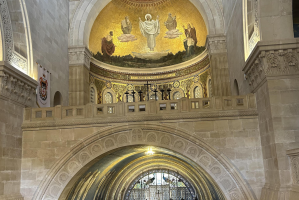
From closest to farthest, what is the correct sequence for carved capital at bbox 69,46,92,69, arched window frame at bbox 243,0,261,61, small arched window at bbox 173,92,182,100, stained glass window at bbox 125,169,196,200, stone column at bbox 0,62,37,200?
arched window frame at bbox 243,0,261,61 → stone column at bbox 0,62,37,200 → carved capital at bbox 69,46,92,69 → stained glass window at bbox 125,169,196,200 → small arched window at bbox 173,92,182,100

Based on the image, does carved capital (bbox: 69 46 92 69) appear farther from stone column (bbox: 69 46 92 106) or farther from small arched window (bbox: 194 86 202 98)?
small arched window (bbox: 194 86 202 98)

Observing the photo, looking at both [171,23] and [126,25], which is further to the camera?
[126,25]

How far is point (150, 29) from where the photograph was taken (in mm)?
21844

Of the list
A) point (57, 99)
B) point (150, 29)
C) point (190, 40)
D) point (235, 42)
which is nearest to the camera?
point (235, 42)

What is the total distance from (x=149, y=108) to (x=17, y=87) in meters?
4.69

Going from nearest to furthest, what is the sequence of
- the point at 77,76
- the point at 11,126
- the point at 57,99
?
the point at 11,126
the point at 57,99
the point at 77,76

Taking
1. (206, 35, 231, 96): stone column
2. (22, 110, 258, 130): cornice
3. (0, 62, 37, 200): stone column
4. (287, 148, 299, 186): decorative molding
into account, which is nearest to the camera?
(287, 148, 299, 186): decorative molding

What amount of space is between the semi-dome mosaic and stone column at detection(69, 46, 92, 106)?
2.24 m

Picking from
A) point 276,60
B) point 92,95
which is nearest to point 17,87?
point 92,95

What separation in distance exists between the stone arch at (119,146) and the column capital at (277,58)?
10.1ft

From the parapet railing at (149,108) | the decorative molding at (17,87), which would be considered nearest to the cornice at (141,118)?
the parapet railing at (149,108)

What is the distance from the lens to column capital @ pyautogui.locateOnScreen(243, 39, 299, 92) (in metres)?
9.86

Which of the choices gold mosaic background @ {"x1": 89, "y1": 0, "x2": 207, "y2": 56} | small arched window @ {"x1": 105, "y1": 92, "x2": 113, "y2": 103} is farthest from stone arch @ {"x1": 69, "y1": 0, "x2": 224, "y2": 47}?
small arched window @ {"x1": 105, "y1": 92, "x2": 113, "y2": 103}

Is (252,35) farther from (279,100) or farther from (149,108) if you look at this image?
(149,108)
